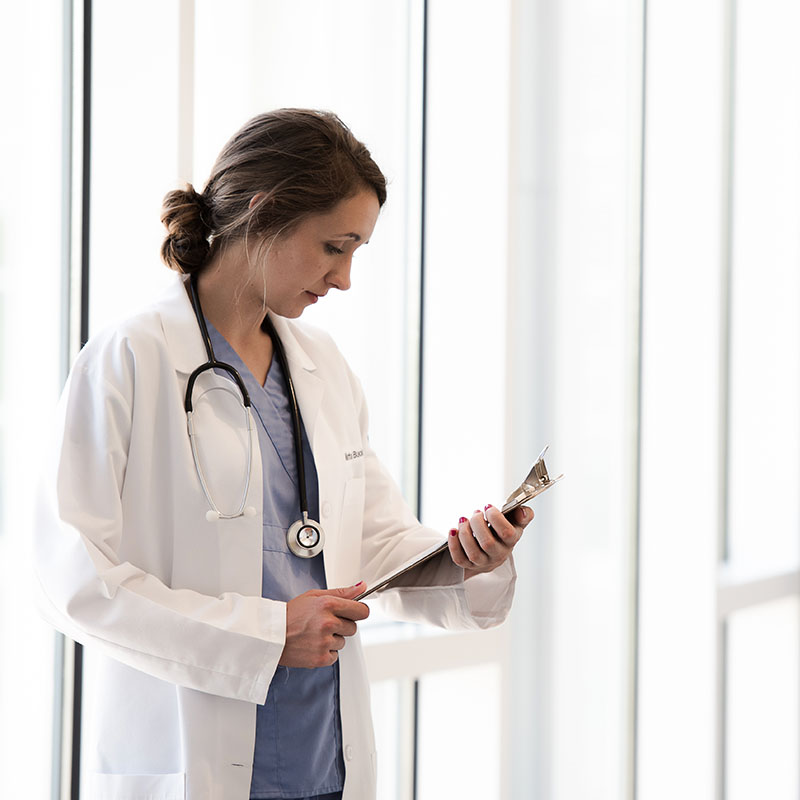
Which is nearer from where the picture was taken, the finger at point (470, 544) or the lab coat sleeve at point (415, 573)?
the finger at point (470, 544)

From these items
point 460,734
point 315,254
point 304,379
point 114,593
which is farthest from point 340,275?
point 460,734

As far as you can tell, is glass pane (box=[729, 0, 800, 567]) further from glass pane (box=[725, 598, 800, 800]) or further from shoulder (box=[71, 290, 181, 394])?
shoulder (box=[71, 290, 181, 394])

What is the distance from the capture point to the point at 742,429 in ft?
9.58

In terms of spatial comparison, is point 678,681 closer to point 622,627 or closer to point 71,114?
point 622,627

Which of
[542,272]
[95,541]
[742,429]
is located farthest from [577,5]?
[95,541]

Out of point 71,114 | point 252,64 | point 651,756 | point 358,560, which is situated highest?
point 252,64

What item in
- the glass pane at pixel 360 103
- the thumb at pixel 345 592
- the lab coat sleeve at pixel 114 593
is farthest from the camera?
the glass pane at pixel 360 103

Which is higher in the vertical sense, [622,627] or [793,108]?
[793,108]

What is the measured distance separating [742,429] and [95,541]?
2.30 metres

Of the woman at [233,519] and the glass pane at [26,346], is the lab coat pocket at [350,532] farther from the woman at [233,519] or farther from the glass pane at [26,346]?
the glass pane at [26,346]

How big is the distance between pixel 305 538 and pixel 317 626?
0.46 feet

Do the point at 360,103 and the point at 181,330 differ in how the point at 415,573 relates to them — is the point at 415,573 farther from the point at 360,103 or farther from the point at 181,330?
the point at 360,103

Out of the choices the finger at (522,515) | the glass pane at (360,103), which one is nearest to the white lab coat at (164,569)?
the finger at (522,515)

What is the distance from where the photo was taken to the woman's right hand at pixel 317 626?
3.66 feet
